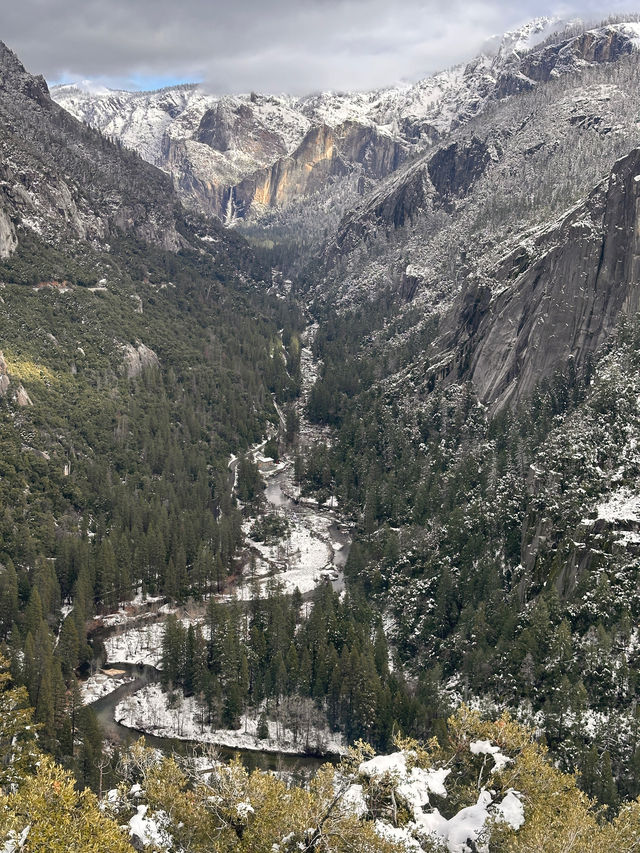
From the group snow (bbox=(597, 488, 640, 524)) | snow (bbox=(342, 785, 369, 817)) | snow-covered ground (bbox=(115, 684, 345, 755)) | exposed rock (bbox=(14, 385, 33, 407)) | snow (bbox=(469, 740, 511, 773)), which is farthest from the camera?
exposed rock (bbox=(14, 385, 33, 407))

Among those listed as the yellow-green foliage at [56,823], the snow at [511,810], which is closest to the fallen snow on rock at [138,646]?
the snow at [511,810]

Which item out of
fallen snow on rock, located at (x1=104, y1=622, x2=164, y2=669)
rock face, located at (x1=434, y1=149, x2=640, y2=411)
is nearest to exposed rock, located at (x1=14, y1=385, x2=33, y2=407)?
fallen snow on rock, located at (x1=104, y1=622, x2=164, y2=669)

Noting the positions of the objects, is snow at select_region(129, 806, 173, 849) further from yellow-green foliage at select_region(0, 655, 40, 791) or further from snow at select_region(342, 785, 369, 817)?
yellow-green foliage at select_region(0, 655, 40, 791)

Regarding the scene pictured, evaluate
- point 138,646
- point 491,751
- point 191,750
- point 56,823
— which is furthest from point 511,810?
point 138,646

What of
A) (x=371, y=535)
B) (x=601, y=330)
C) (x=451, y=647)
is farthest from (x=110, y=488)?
(x=601, y=330)

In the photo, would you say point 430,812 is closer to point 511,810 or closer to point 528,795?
point 511,810
